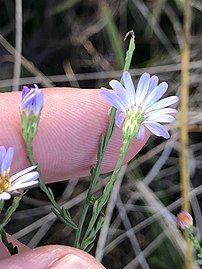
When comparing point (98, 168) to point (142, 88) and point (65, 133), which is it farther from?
point (65, 133)

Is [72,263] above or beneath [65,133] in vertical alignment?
beneath

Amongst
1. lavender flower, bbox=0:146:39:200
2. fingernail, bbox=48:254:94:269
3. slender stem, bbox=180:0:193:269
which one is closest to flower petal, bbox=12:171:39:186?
Result: lavender flower, bbox=0:146:39:200

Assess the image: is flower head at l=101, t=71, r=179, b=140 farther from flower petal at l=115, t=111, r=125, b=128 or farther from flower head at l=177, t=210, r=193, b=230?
flower head at l=177, t=210, r=193, b=230

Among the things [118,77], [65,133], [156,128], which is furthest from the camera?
[118,77]

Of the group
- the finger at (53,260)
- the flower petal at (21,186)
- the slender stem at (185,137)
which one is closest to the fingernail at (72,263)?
the finger at (53,260)

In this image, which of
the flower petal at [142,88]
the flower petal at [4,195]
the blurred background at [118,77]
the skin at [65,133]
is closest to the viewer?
the flower petal at [4,195]

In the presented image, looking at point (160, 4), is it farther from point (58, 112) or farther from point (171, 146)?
point (58, 112)

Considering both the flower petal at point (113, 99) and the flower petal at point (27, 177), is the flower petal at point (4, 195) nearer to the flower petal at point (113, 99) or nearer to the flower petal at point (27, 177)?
the flower petal at point (27, 177)

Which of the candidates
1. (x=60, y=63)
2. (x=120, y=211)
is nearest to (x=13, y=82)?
(x=60, y=63)

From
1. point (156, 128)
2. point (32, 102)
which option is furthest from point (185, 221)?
point (32, 102)
